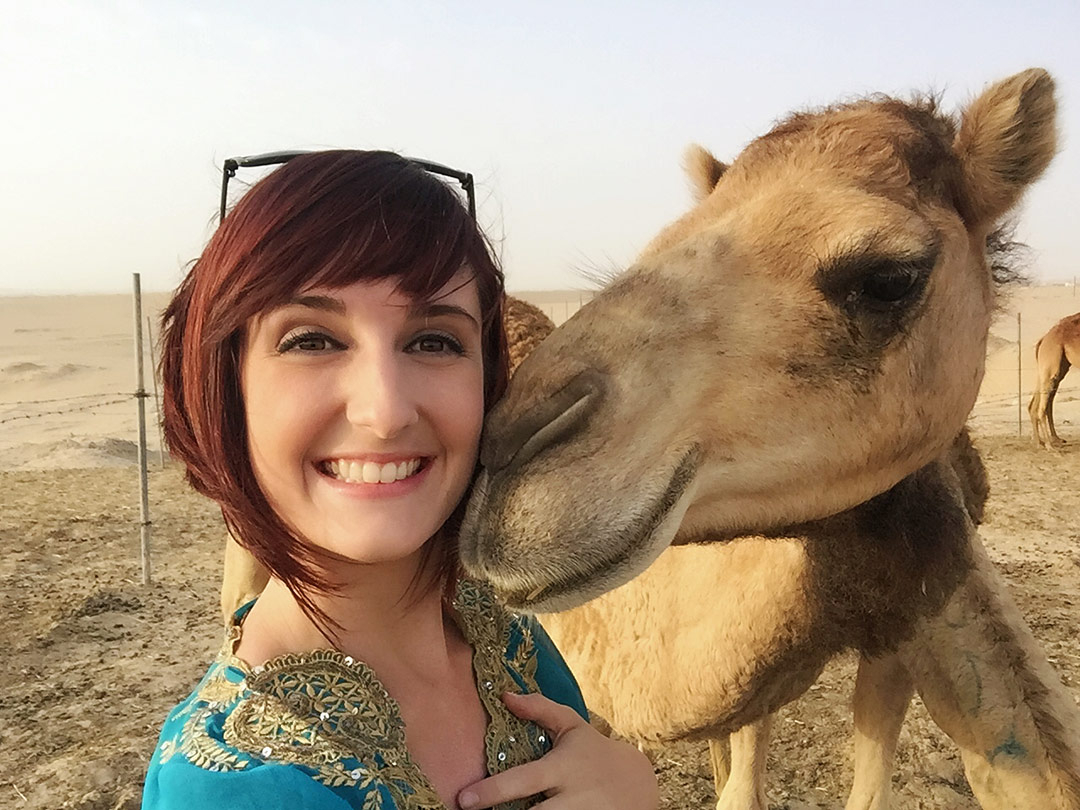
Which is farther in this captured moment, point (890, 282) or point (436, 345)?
point (890, 282)

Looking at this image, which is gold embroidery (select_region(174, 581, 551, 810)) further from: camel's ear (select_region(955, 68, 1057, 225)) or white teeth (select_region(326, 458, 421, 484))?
camel's ear (select_region(955, 68, 1057, 225))

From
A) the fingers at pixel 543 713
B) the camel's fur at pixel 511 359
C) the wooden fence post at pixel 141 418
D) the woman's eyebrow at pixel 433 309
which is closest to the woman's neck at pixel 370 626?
the fingers at pixel 543 713

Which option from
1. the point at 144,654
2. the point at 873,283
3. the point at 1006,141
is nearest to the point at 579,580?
the point at 873,283

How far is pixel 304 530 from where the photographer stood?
1099 millimetres

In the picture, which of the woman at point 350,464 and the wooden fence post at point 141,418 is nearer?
the woman at point 350,464

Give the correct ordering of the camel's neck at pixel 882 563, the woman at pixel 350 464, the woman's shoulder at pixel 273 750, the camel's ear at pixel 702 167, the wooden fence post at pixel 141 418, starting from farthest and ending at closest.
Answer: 1. the wooden fence post at pixel 141 418
2. the camel's ear at pixel 702 167
3. the camel's neck at pixel 882 563
4. the woman at pixel 350 464
5. the woman's shoulder at pixel 273 750

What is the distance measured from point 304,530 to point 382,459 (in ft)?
0.51

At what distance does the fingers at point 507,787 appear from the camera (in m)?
1.04

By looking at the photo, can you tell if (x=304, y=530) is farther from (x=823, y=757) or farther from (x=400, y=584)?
(x=823, y=757)

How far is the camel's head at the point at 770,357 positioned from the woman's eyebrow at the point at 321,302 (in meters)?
0.38

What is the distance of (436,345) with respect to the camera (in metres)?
1.14

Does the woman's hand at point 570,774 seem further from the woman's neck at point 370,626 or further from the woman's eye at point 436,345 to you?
the woman's eye at point 436,345

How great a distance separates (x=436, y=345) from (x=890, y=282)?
0.97m

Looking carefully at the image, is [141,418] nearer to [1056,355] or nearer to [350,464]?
[350,464]
